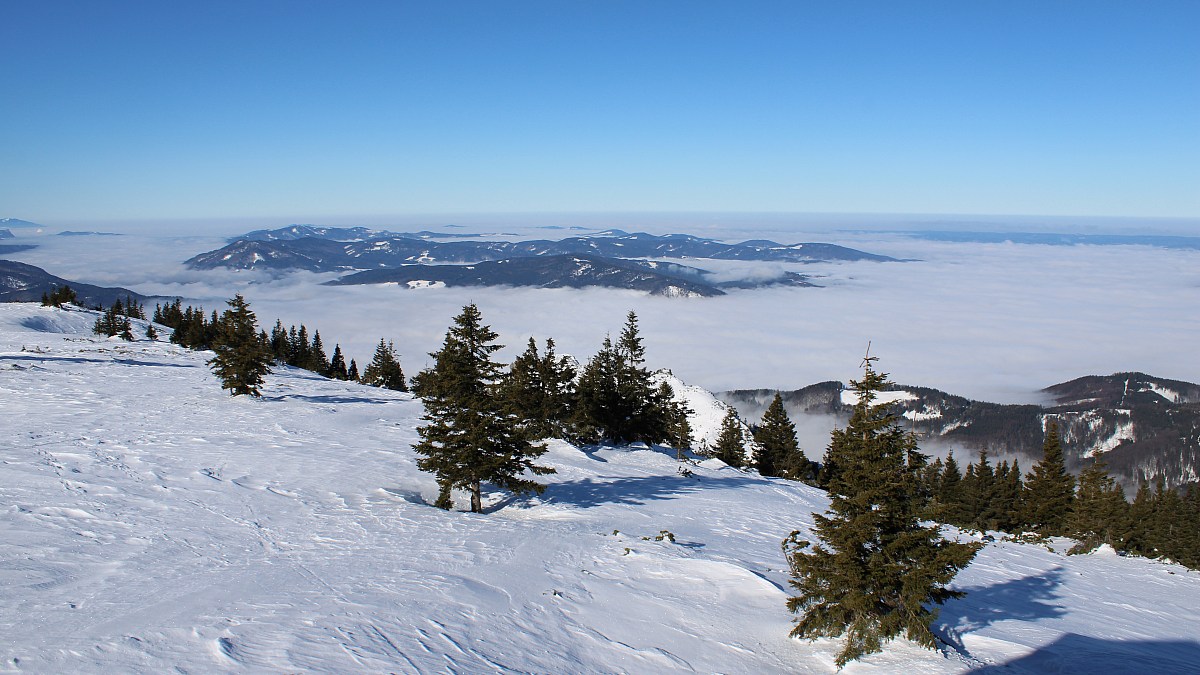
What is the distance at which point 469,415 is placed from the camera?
759 inches

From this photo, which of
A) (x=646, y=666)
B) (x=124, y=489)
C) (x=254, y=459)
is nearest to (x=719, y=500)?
(x=646, y=666)

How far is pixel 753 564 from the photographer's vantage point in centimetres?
1617

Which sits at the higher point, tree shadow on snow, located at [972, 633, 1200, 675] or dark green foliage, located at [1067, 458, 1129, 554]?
tree shadow on snow, located at [972, 633, 1200, 675]

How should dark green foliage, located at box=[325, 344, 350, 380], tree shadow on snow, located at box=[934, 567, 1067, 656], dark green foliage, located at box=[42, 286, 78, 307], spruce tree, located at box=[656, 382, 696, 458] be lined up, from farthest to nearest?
dark green foliage, located at box=[325, 344, 350, 380] < dark green foliage, located at box=[42, 286, 78, 307] < spruce tree, located at box=[656, 382, 696, 458] < tree shadow on snow, located at box=[934, 567, 1067, 656]

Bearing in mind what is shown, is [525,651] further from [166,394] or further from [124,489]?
[166,394]

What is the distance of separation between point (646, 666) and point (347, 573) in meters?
6.90

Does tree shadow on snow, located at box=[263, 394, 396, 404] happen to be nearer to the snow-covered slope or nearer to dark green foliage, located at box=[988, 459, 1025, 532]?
the snow-covered slope

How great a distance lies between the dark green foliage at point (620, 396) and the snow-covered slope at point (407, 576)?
10.4m

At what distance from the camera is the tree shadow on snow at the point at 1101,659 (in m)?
10.4

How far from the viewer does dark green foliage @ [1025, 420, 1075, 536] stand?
4388 centimetres

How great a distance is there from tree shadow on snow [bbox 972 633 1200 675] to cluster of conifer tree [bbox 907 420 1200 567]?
3.07 meters

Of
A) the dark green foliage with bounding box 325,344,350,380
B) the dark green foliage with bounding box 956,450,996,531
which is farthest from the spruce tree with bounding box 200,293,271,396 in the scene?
the dark green foliage with bounding box 956,450,996,531

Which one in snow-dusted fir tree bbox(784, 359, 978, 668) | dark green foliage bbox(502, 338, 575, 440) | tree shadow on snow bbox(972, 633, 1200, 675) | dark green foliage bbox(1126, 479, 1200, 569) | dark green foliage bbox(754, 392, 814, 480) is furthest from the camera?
dark green foliage bbox(754, 392, 814, 480)

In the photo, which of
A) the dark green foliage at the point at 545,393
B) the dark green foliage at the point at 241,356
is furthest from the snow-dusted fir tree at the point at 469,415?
the dark green foliage at the point at 241,356
